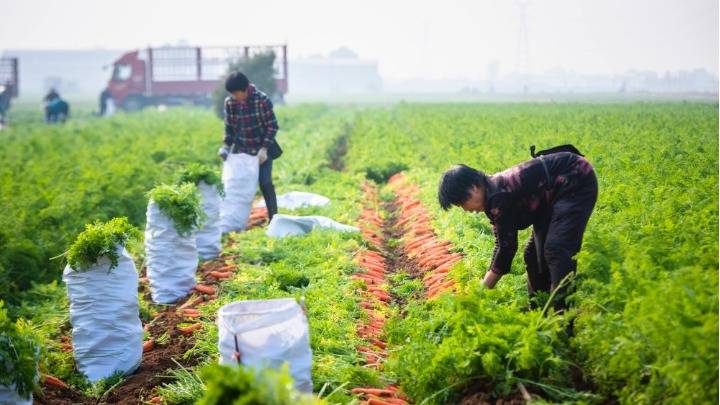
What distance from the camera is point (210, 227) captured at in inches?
379

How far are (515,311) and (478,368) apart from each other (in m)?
0.56

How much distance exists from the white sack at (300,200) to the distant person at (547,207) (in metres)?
6.56

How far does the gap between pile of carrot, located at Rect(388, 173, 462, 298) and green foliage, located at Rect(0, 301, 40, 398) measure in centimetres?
341

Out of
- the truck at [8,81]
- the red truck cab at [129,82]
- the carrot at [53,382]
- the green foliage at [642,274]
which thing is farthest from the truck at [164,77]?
the carrot at [53,382]

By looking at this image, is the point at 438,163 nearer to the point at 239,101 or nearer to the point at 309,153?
the point at 309,153

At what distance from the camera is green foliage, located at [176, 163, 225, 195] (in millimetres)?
9211

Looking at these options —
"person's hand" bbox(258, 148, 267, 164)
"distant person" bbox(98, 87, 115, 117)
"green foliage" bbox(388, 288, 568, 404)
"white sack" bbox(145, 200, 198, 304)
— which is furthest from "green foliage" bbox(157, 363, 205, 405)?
"distant person" bbox(98, 87, 115, 117)

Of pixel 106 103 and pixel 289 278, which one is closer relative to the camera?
pixel 289 278

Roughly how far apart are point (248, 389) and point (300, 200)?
8.98m

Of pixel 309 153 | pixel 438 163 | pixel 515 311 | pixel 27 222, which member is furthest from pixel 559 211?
pixel 309 153

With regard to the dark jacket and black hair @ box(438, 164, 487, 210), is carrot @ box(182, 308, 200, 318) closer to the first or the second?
the dark jacket

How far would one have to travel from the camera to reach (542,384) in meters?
4.58

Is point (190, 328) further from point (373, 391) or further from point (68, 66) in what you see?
point (68, 66)

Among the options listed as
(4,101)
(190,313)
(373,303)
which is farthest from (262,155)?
(4,101)
